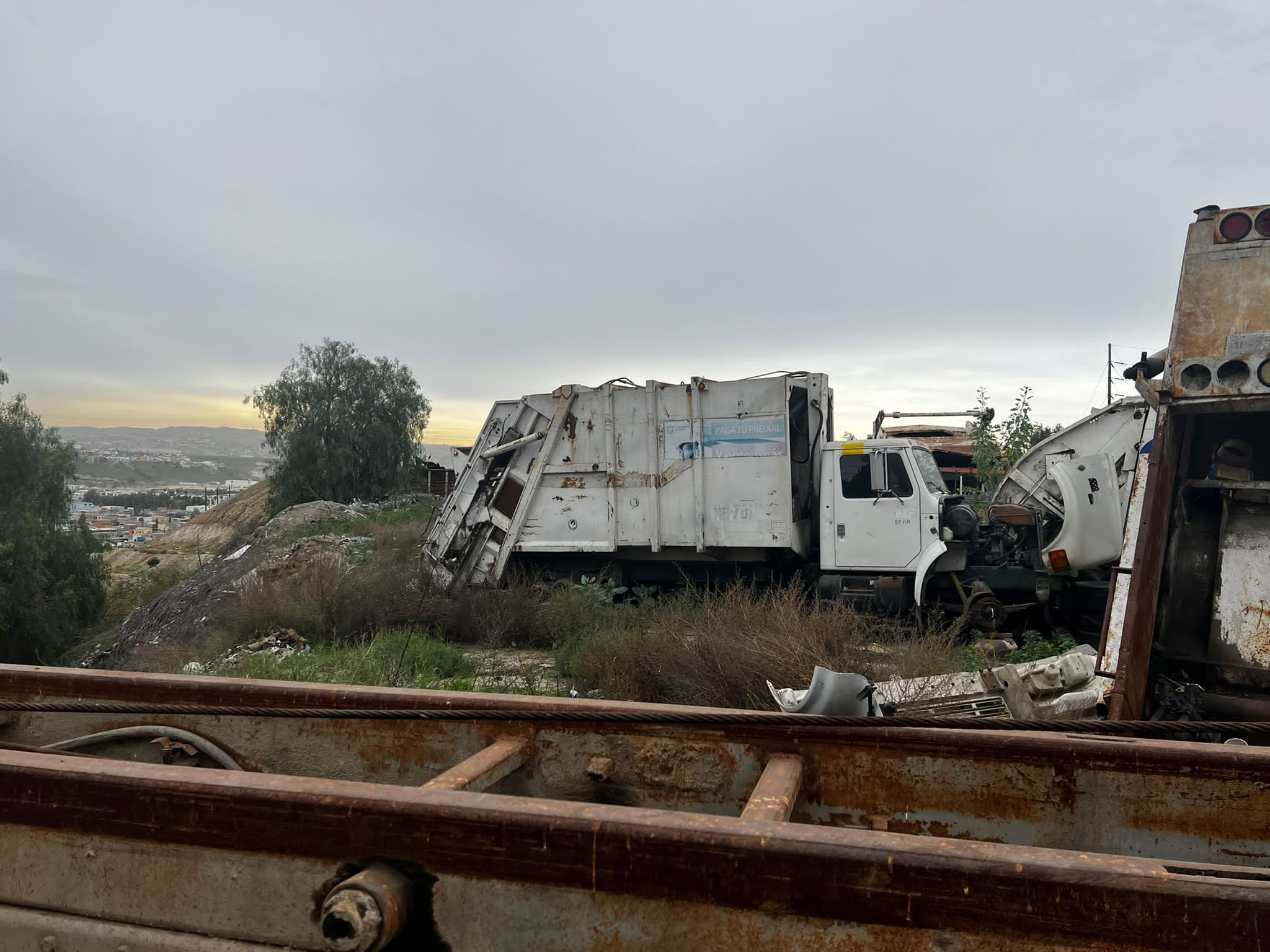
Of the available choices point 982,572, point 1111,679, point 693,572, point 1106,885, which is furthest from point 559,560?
point 1106,885

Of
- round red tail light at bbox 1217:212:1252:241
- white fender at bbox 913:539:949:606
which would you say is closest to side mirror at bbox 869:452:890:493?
white fender at bbox 913:539:949:606

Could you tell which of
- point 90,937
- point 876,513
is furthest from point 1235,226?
point 876,513

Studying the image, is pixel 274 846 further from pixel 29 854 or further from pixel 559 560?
pixel 559 560

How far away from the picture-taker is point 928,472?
8891 millimetres

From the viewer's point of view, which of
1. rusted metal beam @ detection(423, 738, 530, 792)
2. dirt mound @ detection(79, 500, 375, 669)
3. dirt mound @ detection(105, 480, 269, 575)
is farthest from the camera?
dirt mound @ detection(105, 480, 269, 575)

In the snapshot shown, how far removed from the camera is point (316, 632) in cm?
930

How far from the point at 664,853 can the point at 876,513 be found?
7.79 m

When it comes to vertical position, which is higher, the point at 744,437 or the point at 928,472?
the point at 744,437

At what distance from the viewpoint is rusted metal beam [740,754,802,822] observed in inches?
A: 69.9

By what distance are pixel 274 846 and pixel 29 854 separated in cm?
65

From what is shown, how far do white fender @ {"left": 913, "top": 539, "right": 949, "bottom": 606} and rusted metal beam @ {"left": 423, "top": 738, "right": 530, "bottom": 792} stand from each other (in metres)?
6.71

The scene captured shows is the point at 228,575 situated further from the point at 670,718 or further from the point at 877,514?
the point at 670,718

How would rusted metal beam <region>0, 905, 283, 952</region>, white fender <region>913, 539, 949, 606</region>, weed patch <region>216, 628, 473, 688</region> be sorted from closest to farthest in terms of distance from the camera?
rusted metal beam <region>0, 905, 283, 952</region>
weed patch <region>216, 628, 473, 688</region>
white fender <region>913, 539, 949, 606</region>

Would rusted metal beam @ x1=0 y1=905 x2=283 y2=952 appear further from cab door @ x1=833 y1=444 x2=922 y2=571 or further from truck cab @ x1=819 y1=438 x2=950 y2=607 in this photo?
cab door @ x1=833 y1=444 x2=922 y2=571
